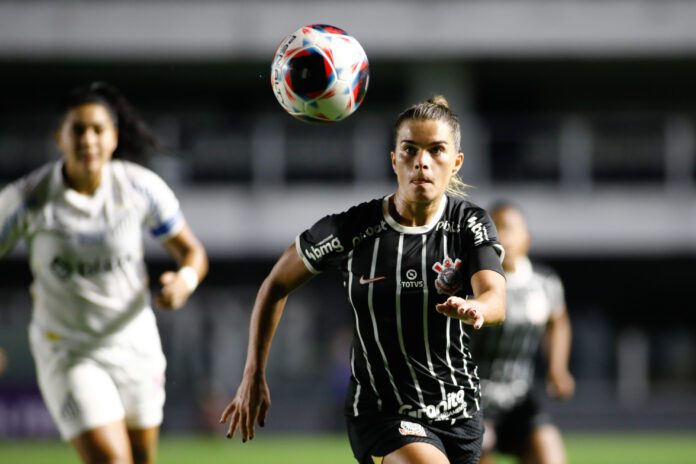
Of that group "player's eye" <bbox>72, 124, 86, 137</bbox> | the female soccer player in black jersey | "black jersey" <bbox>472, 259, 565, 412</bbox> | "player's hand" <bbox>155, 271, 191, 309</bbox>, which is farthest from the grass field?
the female soccer player in black jersey

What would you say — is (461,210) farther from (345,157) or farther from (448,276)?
(345,157)

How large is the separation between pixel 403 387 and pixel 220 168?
20167mm

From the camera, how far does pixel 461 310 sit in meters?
4.38

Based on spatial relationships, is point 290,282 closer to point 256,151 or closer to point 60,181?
point 60,181

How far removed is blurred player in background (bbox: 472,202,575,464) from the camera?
25.5 ft

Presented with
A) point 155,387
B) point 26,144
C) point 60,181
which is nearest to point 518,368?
point 155,387

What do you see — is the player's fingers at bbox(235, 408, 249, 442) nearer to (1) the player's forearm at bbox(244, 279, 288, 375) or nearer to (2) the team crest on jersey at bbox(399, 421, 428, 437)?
(1) the player's forearm at bbox(244, 279, 288, 375)

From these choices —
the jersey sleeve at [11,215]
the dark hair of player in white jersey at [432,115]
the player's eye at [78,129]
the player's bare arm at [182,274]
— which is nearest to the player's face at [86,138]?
the player's eye at [78,129]

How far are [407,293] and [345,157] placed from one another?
20216mm

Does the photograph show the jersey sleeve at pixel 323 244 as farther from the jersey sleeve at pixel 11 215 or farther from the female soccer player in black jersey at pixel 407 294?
the jersey sleeve at pixel 11 215

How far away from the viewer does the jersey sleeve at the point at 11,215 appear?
5977mm

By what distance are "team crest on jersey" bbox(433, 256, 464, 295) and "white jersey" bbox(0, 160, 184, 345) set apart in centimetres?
189

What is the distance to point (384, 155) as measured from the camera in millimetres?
24969

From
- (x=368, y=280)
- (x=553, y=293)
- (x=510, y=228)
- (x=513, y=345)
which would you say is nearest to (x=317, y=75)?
(x=368, y=280)
